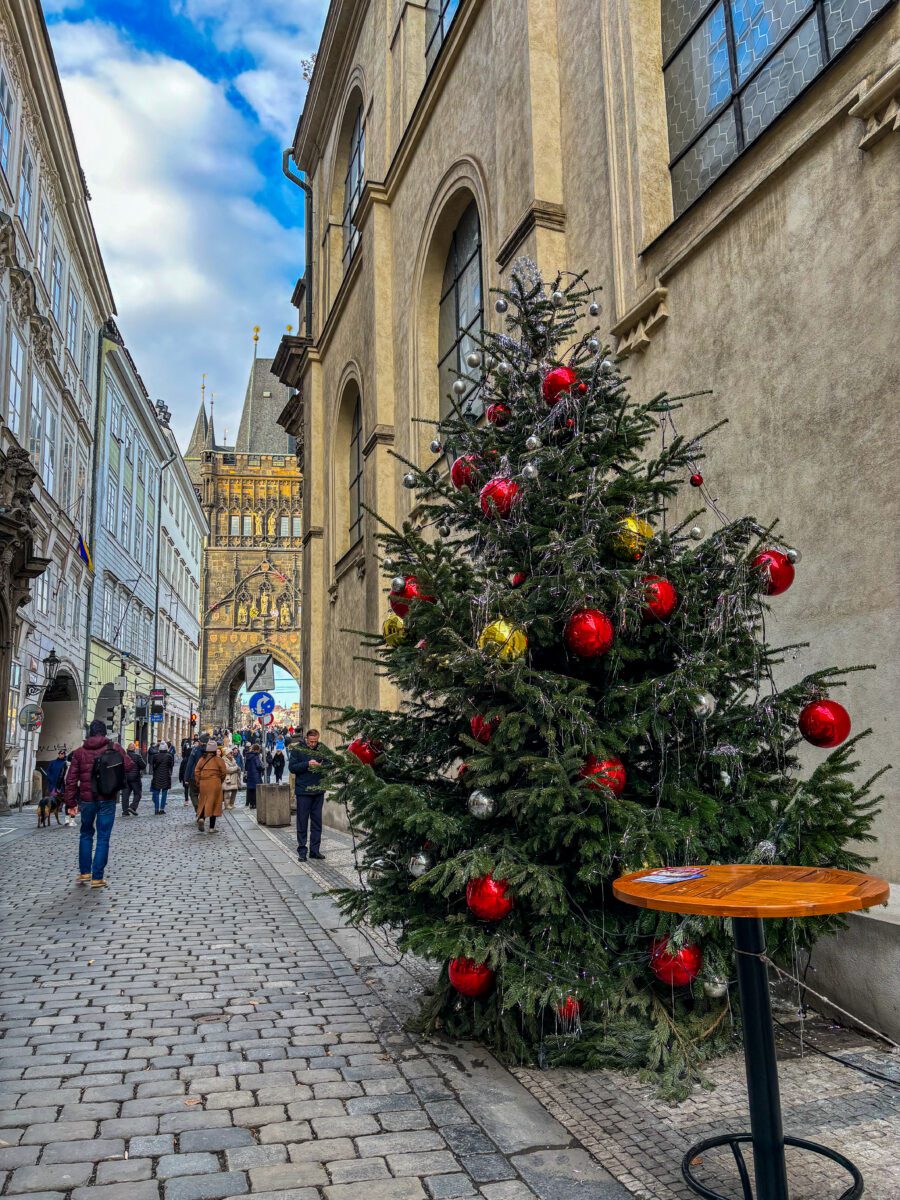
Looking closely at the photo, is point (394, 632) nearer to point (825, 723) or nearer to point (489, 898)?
point (489, 898)

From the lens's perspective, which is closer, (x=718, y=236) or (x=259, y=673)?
(x=718, y=236)

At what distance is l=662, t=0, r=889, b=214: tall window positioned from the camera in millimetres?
5816

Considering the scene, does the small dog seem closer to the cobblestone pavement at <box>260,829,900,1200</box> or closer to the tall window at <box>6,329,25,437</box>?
the tall window at <box>6,329,25,437</box>

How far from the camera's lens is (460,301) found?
1293cm

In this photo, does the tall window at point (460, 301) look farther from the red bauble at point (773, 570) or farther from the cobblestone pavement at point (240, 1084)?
the red bauble at point (773, 570)

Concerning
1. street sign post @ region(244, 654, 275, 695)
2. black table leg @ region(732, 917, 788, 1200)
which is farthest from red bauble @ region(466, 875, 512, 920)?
street sign post @ region(244, 654, 275, 695)

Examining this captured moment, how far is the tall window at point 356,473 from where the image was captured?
57.6 ft

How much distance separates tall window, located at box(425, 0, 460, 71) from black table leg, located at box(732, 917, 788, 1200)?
13.5 metres

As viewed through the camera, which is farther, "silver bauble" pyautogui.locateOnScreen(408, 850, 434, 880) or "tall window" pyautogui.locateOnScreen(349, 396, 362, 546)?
"tall window" pyautogui.locateOnScreen(349, 396, 362, 546)

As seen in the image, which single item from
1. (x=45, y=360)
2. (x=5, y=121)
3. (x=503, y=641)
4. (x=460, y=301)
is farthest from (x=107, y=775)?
(x=45, y=360)

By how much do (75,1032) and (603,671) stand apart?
124 inches

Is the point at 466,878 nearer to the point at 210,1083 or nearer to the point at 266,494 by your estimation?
the point at 210,1083

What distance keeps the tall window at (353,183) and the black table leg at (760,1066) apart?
17.0 metres

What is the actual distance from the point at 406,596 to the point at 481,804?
1.17 m
